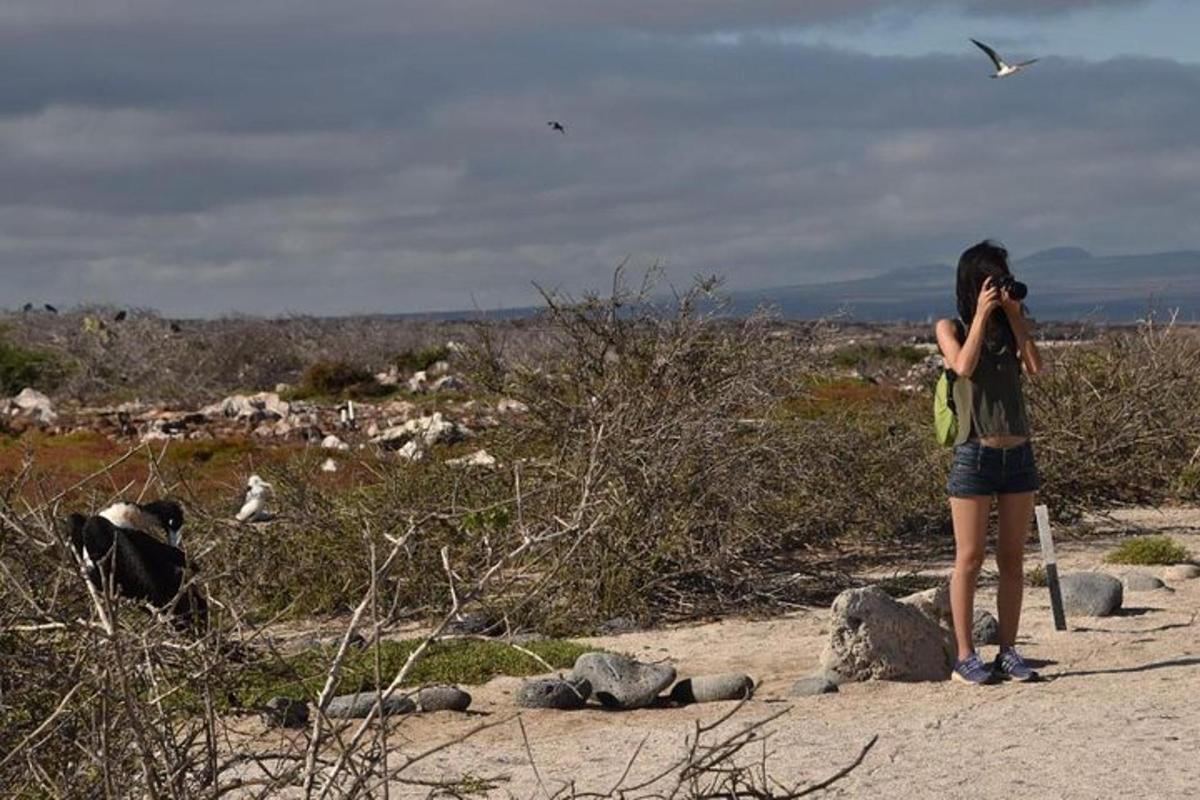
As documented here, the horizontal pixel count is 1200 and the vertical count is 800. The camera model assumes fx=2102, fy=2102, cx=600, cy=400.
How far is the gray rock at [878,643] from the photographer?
9141mm

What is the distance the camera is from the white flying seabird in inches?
517

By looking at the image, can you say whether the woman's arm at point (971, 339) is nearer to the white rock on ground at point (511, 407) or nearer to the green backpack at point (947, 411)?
the green backpack at point (947, 411)

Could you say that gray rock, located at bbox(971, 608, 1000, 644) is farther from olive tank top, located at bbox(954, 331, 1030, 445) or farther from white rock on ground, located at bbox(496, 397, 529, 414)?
white rock on ground, located at bbox(496, 397, 529, 414)

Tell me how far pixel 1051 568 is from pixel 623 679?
7.59 ft

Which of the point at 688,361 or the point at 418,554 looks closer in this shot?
the point at 418,554

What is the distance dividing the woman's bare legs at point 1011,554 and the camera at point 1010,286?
2.66 ft

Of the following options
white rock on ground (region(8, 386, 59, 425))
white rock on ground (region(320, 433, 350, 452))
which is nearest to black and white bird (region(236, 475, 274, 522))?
white rock on ground (region(320, 433, 350, 452))

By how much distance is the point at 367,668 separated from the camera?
9.38 m

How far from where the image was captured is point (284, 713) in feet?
17.2

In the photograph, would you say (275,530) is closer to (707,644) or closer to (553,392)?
(553,392)

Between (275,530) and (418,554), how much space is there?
1191mm

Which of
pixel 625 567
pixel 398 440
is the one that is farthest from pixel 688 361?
pixel 398 440

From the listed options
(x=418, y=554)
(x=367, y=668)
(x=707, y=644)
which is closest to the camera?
(x=367, y=668)

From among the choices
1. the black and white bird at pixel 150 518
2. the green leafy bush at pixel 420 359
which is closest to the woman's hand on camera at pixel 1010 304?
the black and white bird at pixel 150 518
